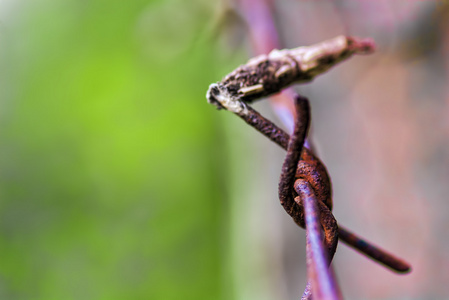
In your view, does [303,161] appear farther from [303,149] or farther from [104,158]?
[104,158]

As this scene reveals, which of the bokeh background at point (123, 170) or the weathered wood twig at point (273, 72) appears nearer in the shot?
the weathered wood twig at point (273, 72)

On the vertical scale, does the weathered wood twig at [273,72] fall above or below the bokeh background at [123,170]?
above

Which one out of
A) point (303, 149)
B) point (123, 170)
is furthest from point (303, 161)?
point (123, 170)

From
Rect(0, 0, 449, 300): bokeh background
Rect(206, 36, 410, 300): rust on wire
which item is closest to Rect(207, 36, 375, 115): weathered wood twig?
Rect(206, 36, 410, 300): rust on wire

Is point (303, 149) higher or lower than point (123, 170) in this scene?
higher

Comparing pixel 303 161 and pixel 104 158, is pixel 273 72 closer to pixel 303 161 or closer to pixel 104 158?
pixel 303 161

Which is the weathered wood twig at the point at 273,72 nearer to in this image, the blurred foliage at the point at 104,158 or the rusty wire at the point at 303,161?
the rusty wire at the point at 303,161

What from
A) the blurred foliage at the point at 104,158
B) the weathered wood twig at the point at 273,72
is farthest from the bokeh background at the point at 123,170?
the weathered wood twig at the point at 273,72

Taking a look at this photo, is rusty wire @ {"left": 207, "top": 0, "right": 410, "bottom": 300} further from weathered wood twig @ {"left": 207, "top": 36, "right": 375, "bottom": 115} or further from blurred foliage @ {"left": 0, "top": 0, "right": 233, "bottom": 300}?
blurred foliage @ {"left": 0, "top": 0, "right": 233, "bottom": 300}

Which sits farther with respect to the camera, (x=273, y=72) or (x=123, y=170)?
(x=123, y=170)
